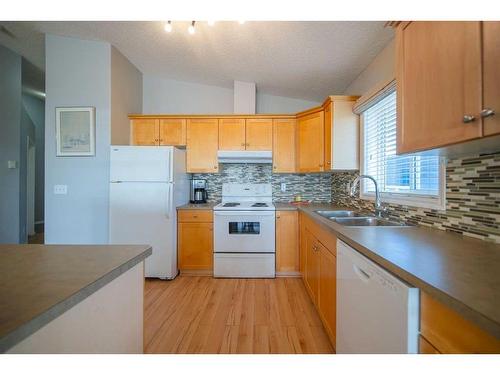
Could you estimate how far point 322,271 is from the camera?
1.85 m

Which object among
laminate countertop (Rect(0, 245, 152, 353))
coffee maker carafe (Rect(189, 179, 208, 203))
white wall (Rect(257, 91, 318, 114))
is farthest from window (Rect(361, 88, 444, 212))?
coffee maker carafe (Rect(189, 179, 208, 203))

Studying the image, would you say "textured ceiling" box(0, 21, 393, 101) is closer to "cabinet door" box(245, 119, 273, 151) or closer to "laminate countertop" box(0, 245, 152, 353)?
"cabinet door" box(245, 119, 273, 151)

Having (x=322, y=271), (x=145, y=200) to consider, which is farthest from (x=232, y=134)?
(x=322, y=271)

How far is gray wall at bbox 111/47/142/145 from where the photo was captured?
290cm

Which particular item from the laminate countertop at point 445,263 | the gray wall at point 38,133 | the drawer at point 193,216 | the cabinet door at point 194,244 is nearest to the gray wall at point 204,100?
the drawer at point 193,216

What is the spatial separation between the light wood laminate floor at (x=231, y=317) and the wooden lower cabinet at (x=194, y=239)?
20 centimetres

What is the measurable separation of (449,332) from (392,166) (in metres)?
1.65

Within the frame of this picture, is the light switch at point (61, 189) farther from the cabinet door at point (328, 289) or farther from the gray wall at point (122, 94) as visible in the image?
the cabinet door at point (328, 289)

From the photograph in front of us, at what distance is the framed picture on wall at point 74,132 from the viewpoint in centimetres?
283

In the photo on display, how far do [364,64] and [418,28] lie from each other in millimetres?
1487

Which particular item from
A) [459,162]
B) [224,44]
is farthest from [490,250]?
[224,44]

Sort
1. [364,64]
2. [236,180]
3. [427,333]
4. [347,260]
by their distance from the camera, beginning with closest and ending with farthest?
[427,333] < [347,260] < [364,64] < [236,180]

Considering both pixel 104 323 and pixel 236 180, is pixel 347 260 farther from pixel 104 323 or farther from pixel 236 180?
pixel 236 180

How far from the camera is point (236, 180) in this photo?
11.4 ft
